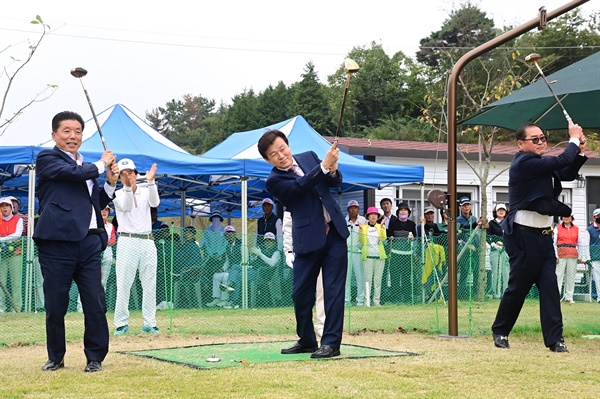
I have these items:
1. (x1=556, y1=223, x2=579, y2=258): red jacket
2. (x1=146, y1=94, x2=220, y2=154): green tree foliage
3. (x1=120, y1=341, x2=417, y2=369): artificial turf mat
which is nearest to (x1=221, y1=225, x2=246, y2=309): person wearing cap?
(x1=120, y1=341, x2=417, y2=369): artificial turf mat

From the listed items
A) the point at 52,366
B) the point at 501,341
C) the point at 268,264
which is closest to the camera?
the point at 52,366

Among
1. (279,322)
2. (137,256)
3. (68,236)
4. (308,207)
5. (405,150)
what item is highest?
(405,150)

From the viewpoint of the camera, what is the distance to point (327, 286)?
7.93m

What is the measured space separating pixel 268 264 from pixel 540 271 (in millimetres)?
5492

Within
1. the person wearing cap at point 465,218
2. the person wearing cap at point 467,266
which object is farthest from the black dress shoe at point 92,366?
the person wearing cap at point 465,218

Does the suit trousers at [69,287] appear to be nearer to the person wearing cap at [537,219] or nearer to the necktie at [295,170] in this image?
the necktie at [295,170]

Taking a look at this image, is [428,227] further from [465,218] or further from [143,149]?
[143,149]

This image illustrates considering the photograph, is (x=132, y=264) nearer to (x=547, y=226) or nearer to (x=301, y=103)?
(x=547, y=226)

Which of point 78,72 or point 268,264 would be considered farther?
point 268,264

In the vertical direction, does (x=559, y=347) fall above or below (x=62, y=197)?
below

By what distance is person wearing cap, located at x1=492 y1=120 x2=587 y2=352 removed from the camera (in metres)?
8.59

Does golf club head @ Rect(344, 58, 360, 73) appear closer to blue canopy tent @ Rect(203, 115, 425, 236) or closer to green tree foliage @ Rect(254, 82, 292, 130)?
blue canopy tent @ Rect(203, 115, 425, 236)

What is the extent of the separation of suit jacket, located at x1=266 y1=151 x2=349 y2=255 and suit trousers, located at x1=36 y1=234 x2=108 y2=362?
1.57m

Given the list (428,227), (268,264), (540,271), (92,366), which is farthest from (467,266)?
(92,366)
